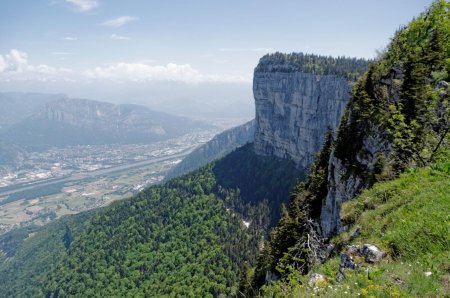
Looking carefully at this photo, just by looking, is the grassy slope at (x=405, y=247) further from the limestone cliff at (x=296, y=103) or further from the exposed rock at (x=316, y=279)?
the limestone cliff at (x=296, y=103)

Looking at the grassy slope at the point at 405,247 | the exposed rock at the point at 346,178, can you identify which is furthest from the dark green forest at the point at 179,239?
the grassy slope at the point at 405,247

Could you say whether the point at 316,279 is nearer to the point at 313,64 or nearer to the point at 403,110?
the point at 403,110

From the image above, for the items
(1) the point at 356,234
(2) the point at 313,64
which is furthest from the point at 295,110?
(1) the point at 356,234

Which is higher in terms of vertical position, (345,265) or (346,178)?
(345,265)

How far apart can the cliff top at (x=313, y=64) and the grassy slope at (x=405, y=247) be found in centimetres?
12685

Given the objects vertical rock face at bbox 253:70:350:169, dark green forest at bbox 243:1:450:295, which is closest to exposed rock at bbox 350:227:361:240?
dark green forest at bbox 243:1:450:295

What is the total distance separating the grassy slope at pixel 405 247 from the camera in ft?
33.6

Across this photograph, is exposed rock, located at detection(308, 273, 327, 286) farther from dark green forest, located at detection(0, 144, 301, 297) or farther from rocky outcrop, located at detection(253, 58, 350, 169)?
rocky outcrop, located at detection(253, 58, 350, 169)

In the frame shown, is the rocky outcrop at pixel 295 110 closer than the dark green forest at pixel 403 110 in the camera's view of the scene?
No

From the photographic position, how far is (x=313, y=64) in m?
173

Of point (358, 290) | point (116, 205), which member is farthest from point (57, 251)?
point (358, 290)

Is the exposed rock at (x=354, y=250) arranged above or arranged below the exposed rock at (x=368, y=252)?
below

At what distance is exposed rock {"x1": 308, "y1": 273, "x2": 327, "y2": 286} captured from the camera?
487 inches

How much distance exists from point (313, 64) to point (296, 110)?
2350 centimetres
